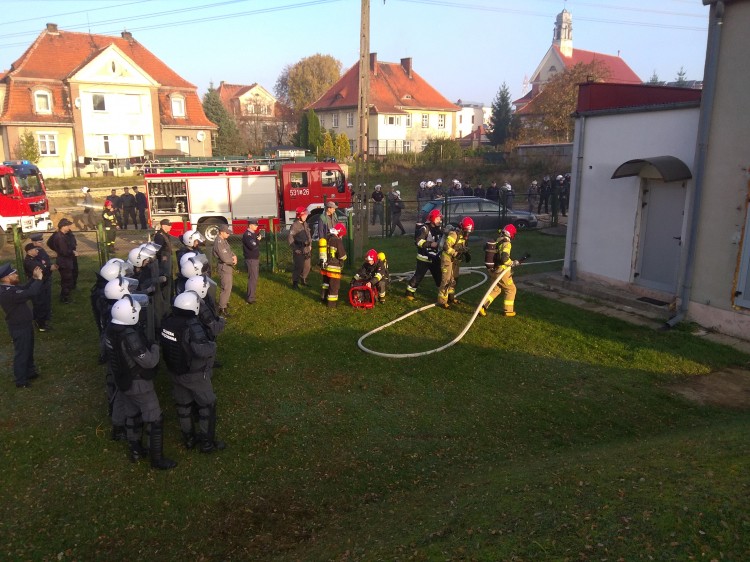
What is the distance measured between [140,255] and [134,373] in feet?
11.3

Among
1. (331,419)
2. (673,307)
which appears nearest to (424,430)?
(331,419)

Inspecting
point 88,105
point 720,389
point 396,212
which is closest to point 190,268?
point 720,389

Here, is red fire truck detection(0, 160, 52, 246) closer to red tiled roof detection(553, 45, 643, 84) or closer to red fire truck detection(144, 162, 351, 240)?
red fire truck detection(144, 162, 351, 240)

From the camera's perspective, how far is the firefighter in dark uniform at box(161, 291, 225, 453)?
599 cm

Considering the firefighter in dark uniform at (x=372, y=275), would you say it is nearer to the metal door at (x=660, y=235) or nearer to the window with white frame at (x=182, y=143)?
the metal door at (x=660, y=235)

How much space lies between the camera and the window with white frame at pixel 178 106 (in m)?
40.1

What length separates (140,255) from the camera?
8.82 metres

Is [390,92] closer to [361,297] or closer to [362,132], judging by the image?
[362,132]

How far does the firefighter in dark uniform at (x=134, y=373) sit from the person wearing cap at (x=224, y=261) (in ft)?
15.3

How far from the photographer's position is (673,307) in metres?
10.6

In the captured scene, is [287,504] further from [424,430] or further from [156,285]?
[156,285]

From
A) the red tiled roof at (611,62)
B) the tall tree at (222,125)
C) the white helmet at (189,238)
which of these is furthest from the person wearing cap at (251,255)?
the red tiled roof at (611,62)

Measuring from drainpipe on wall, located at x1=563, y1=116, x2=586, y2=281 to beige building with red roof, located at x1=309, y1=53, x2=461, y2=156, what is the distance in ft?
118

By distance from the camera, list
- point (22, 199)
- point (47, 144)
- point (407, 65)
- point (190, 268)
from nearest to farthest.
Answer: point (190, 268) < point (22, 199) < point (47, 144) < point (407, 65)
